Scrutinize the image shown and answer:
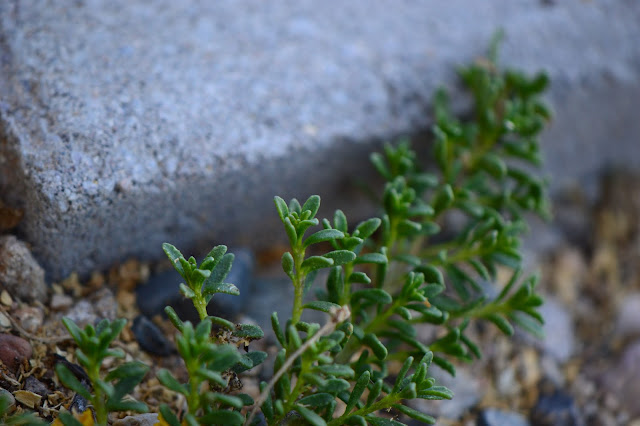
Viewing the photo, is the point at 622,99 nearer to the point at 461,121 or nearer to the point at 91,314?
the point at 461,121

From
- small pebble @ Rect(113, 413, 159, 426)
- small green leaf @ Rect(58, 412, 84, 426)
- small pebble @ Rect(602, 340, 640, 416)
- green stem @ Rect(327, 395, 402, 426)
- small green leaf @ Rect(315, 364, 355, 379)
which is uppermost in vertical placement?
small green leaf @ Rect(58, 412, 84, 426)

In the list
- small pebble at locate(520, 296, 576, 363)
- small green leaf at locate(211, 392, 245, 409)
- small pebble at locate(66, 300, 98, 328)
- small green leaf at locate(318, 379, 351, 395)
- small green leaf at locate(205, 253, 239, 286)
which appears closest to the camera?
small green leaf at locate(211, 392, 245, 409)

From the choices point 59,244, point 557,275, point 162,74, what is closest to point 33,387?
point 59,244

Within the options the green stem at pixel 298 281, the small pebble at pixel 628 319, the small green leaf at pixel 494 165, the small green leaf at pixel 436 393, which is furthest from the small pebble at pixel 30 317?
the small pebble at pixel 628 319

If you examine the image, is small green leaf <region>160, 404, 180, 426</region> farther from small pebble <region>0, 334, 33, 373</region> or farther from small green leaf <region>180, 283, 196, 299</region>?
small pebble <region>0, 334, 33, 373</region>

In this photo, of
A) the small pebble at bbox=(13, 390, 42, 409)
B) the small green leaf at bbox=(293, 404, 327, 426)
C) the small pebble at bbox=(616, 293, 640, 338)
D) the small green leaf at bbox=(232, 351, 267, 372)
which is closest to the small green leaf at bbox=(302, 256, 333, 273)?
the small green leaf at bbox=(232, 351, 267, 372)

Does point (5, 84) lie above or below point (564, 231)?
above

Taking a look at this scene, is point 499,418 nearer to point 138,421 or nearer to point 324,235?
point 324,235

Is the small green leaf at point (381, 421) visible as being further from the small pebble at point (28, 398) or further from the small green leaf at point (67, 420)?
the small pebble at point (28, 398)
